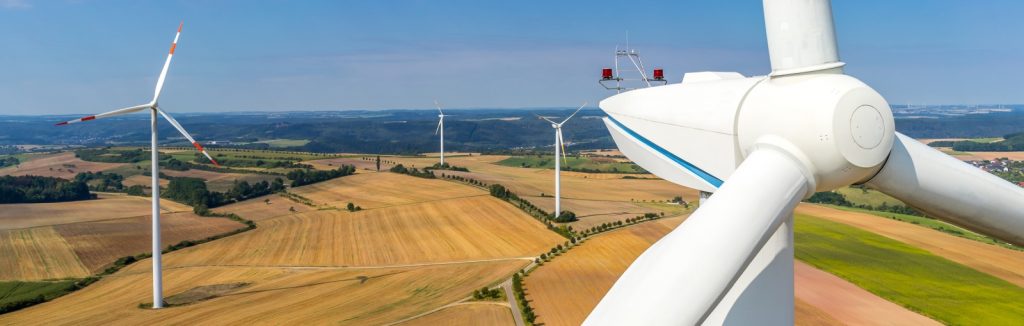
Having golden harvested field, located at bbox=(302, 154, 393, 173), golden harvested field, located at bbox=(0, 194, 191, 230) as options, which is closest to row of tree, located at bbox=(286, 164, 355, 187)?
golden harvested field, located at bbox=(0, 194, 191, 230)

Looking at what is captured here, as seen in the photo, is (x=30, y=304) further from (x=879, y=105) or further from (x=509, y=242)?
(x=879, y=105)

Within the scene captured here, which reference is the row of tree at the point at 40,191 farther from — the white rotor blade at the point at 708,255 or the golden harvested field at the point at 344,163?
the white rotor blade at the point at 708,255

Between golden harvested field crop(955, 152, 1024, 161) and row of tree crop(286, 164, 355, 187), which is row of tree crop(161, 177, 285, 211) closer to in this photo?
row of tree crop(286, 164, 355, 187)

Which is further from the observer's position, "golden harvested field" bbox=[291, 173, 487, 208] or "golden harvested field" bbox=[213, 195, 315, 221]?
"golden harvested field" bbox=[291, 173, 487, 208]

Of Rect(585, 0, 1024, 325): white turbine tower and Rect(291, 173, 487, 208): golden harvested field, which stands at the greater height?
Rect(585, 0, 1024, 325): white turbine tower

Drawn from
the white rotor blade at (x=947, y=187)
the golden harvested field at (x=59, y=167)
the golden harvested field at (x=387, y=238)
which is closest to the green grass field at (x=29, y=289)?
the golden harvested field at (x=387, y=238)

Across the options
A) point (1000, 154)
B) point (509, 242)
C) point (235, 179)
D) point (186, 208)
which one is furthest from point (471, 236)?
Result: point (1000, 154)
